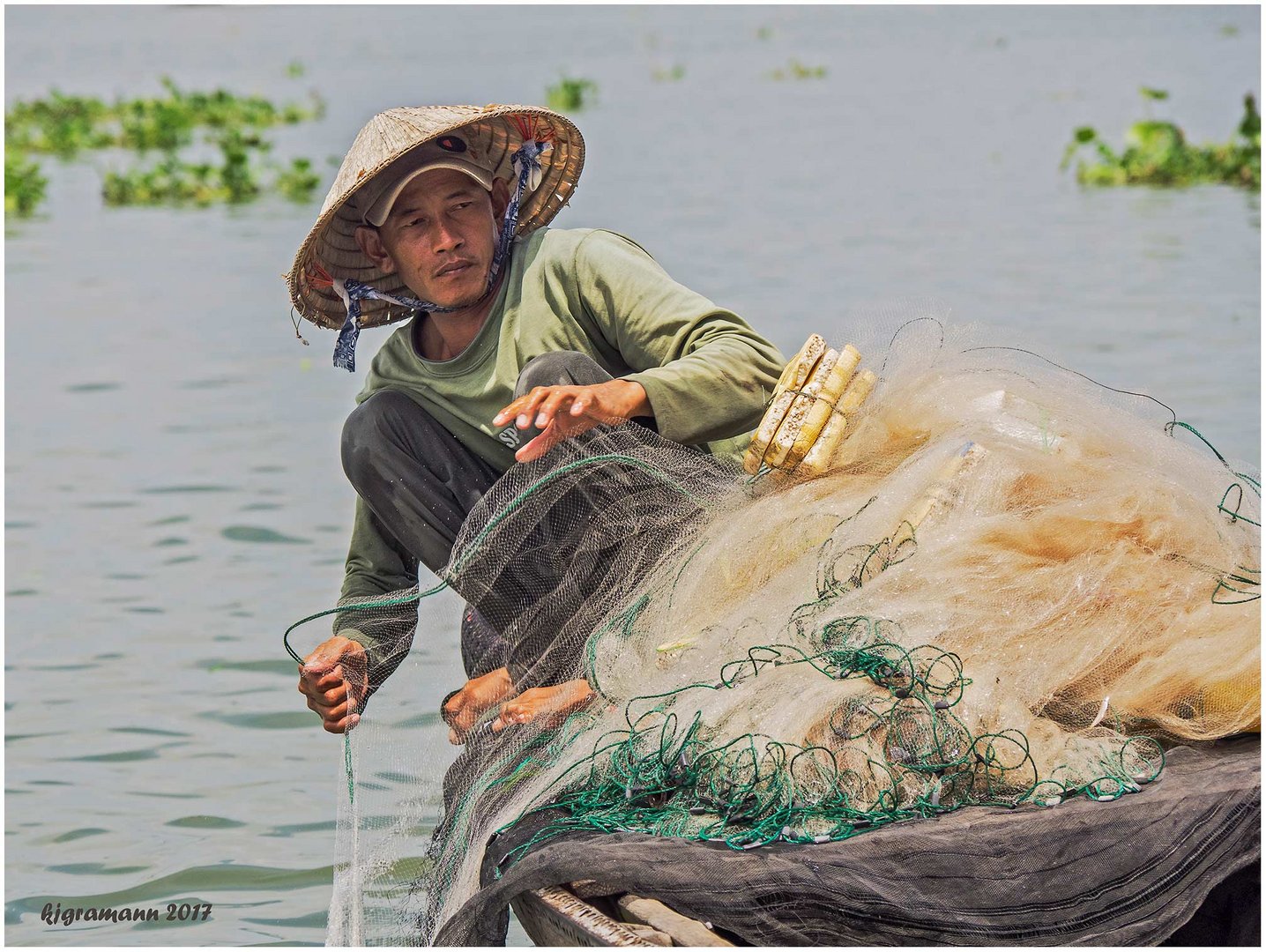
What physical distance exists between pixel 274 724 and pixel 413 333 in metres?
1.70

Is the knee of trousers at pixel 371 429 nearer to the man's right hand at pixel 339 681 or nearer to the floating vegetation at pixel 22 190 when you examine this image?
the man's right hand at pixel 339 681

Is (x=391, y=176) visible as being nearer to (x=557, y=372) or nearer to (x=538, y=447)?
(x=557, y=372)

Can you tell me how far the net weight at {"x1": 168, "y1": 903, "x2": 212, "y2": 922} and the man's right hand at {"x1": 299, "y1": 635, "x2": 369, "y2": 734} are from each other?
95 centimetres

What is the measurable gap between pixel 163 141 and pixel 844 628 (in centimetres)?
1404

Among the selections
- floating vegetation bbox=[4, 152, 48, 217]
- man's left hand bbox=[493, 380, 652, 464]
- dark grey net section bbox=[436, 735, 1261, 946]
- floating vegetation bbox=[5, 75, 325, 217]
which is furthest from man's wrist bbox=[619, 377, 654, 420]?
floating vegetation bbox=[4, 152, 48, 217]

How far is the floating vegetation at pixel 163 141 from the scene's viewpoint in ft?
44.1

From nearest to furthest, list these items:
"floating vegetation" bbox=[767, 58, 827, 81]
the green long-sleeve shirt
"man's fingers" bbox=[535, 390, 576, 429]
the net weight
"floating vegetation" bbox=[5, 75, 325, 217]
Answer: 1. "man's fingers" bbox=[535, 390, 576, 429]
2. the green long-sleeve shirt
3. the net weight
4. "floating vegetation" bbox=[5, 75, 325, 217]
5. "floating vegetation" bbox=[767, 58, 827, 81]

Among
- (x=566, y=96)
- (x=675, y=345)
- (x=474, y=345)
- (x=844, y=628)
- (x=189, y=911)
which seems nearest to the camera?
(x=844, y=628)

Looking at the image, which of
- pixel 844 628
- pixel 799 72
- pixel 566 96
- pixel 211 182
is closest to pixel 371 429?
pixel 844 628

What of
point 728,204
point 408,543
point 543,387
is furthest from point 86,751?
point 728,204

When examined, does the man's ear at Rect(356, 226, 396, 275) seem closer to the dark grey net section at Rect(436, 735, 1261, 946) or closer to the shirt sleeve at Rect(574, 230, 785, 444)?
the shirt sleeve at Rect(574, 230, 785, 444)

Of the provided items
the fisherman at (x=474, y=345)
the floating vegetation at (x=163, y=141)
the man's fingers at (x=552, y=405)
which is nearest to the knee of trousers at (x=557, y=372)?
the fisherman at (x=474, y=345)

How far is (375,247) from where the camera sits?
330 cm

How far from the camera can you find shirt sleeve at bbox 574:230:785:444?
2.97 metres
